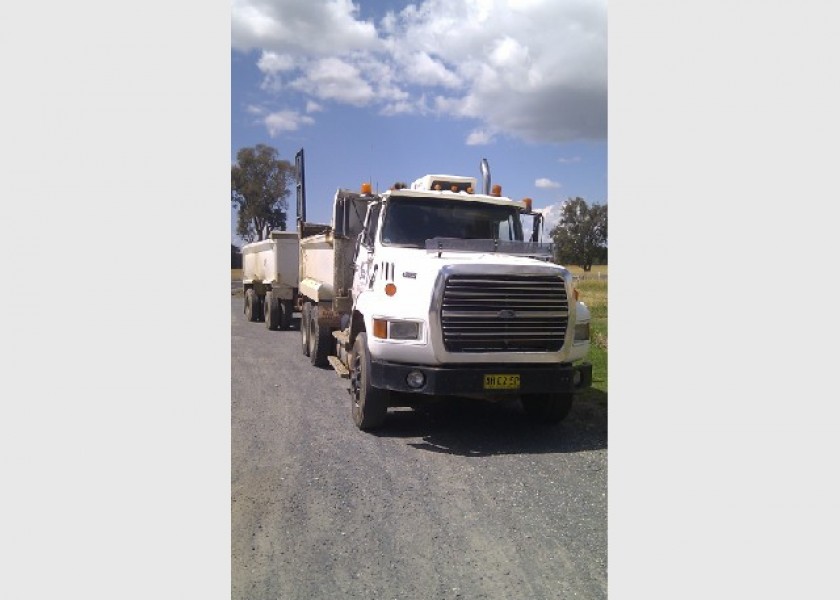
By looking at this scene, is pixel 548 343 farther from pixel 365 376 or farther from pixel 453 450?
pixel 365 376

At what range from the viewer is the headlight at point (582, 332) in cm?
625

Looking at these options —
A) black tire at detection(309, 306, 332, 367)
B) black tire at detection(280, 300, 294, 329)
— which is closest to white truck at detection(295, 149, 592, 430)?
black tire at detection(309, 306, 332, 367)

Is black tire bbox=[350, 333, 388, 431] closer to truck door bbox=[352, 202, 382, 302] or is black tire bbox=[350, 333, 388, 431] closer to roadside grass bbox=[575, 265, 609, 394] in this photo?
truck door bbox=[352, 202, 382, 302]

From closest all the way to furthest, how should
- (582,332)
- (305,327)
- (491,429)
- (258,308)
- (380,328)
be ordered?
(380,328)
(582,332)
(491,429)
(305,327)
(258,308)

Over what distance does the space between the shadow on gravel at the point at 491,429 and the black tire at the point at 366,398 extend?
152 mm

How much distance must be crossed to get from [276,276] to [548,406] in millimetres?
8772

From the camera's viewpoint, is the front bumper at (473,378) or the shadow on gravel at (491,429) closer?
the front bumper at (473,378)

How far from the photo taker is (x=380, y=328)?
620 cm

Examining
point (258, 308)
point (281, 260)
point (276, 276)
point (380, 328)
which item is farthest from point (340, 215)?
point (258, 308)

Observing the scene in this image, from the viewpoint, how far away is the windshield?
6979 mm

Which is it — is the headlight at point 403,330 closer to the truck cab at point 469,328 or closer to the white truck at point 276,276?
the truck cab at point 469,328

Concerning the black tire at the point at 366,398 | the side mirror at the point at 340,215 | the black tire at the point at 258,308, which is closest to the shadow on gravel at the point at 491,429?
the black tire at the point at 366,398

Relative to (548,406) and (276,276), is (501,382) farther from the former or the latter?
(276,276)

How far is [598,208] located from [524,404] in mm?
3050
